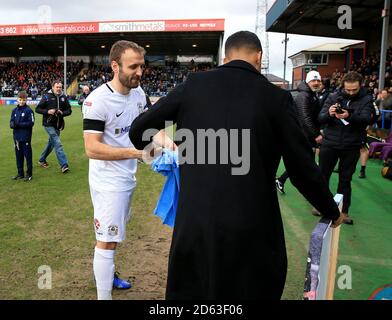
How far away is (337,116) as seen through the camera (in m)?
5.48

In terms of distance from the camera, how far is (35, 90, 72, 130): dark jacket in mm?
9227

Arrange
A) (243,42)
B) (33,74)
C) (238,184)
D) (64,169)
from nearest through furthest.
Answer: (238,184) < (243,42) < (64,169) < (33,74)

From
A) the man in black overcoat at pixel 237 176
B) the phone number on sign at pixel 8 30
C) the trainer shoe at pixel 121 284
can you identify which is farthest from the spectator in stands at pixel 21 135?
the phone number on sign at pixel 8 30

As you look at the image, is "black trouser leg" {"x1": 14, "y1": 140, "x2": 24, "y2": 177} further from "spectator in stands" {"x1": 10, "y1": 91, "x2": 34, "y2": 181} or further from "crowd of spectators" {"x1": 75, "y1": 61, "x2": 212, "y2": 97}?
"crowd of spectators" {"x1": 75, "y1": 61, "x2": 212, "y2": 97}

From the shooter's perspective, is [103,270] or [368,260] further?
[368,260]

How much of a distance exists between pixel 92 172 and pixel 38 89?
45798mm

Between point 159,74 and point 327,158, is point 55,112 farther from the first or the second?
point 159,74

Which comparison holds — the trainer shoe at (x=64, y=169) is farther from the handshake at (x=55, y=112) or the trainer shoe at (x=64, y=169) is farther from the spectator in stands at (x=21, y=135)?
the handshake at (x=55, y=112)

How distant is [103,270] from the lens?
316 centimetres

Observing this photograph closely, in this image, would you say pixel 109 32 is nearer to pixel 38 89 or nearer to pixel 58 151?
pixel 38 89

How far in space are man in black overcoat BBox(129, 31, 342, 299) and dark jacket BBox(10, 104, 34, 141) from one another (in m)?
7.29

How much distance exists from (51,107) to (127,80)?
6.87 m

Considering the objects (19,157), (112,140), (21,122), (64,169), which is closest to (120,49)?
(112,140)

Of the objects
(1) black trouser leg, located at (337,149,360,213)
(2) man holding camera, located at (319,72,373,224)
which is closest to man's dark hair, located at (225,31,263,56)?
(2) man holding camera, located at (319,72,373,224)
